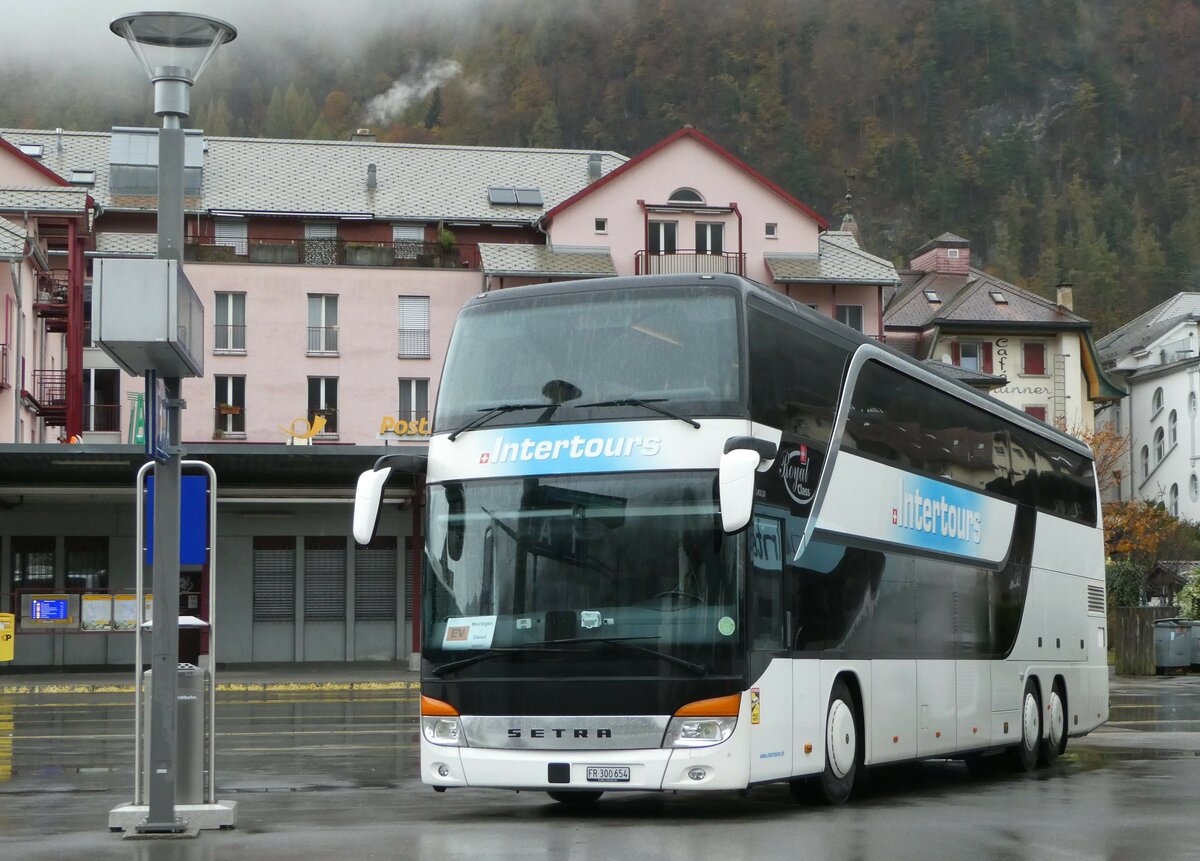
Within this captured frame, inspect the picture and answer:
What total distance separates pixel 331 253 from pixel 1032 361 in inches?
1452

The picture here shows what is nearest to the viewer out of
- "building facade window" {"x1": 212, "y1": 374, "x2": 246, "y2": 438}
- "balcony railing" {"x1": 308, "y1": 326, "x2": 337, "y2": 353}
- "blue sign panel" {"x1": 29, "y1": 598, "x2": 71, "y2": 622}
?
"blue sign panel" {"x1": 29, "y1": 598, "x2": 71, "y2": 622}

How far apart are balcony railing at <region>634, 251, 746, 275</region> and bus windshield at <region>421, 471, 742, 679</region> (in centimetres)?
4694

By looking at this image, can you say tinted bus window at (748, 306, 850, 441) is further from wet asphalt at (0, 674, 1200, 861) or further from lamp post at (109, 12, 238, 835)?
lamp post at (109, 12, 238, 835)

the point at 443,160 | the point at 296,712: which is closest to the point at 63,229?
the point at 443,160

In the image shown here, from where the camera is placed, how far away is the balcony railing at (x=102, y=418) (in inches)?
2253

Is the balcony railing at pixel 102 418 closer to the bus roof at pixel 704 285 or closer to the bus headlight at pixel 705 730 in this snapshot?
the bus roof at pixel 704 285

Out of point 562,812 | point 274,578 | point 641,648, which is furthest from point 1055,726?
point 274,578

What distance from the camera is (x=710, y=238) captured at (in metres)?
61.2

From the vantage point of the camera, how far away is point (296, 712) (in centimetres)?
2839

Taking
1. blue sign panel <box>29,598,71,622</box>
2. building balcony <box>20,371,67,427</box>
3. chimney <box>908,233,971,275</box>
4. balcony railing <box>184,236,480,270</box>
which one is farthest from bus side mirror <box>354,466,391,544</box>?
chimney <box>908,233,971,275</box>

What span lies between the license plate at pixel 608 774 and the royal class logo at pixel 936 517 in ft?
14.6

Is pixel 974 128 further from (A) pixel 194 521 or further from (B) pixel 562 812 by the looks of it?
(A) pixel 194 521

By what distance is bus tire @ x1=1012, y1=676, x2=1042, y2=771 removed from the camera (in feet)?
63.9

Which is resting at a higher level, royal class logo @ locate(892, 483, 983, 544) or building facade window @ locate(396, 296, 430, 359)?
building facade window @ locate(396, 296, 430, 359)
